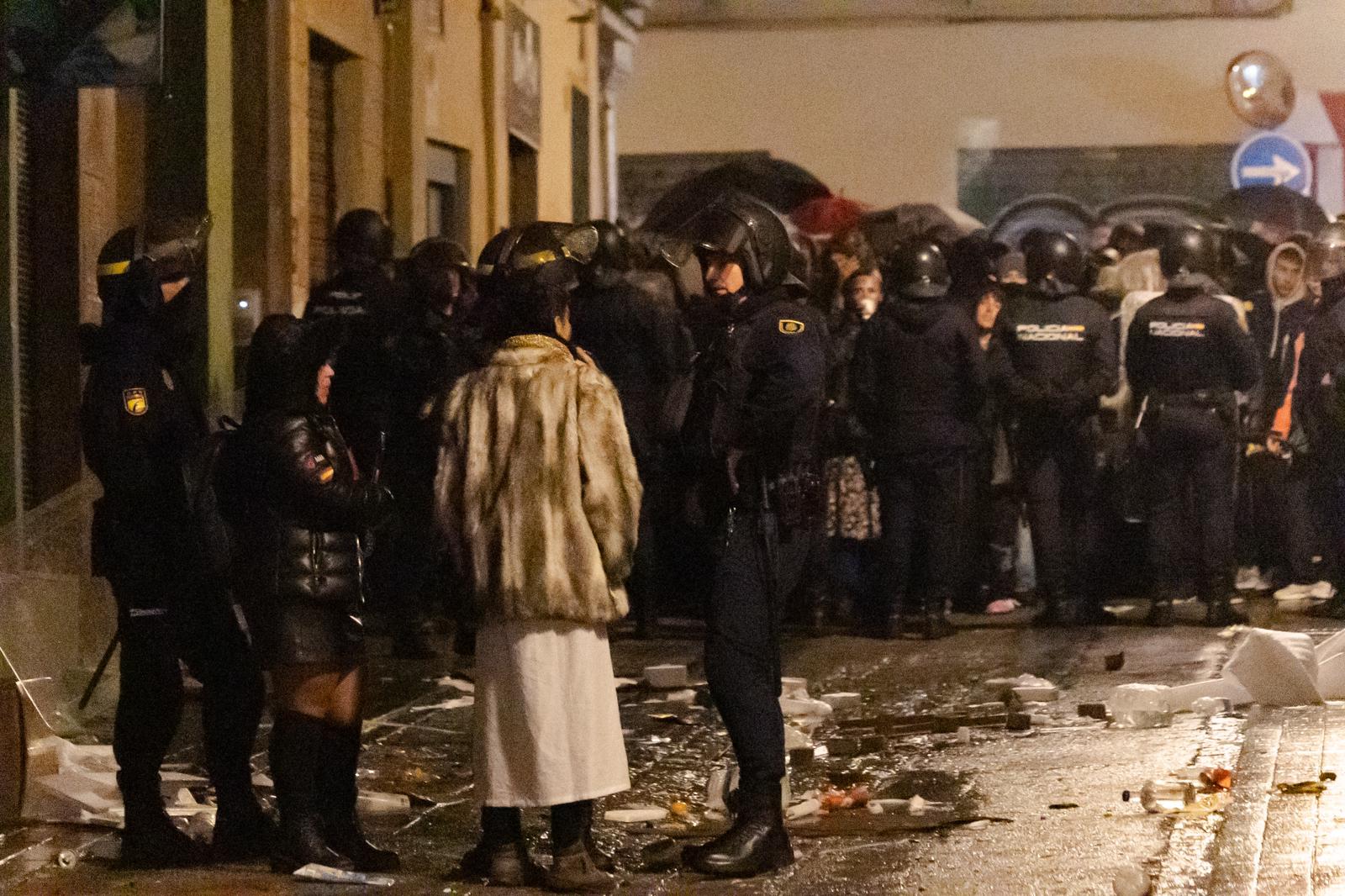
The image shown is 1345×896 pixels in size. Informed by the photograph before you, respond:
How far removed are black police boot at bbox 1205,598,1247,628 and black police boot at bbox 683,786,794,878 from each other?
5627 mm

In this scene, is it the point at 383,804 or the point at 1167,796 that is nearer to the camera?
the point at 1167,796

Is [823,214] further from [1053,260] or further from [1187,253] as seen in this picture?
[1187,253]

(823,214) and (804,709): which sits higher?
(823,214)

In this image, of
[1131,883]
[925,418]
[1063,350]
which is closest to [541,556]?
[1131,883]

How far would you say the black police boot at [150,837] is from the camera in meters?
6.79

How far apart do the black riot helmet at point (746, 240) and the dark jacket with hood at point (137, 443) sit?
64.1 inches

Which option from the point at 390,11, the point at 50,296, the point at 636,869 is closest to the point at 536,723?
the point at 636,869

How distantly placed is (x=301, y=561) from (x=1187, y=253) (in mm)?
6473

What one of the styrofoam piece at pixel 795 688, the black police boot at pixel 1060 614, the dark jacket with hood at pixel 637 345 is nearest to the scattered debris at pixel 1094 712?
the styrofoam piece at pixel 795 688

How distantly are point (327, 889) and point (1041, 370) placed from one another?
640 centimetres

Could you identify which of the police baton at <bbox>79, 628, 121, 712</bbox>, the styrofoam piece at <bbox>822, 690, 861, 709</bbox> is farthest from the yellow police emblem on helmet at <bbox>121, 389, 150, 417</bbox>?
the styrofoam piece at <bbox>822, 690, 861, 709</bbox>

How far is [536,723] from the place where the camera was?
612cm

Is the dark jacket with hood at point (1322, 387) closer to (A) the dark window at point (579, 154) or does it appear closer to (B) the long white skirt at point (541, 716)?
(B) the long white skirt at point (541, 716)

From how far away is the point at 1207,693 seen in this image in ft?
30.4
